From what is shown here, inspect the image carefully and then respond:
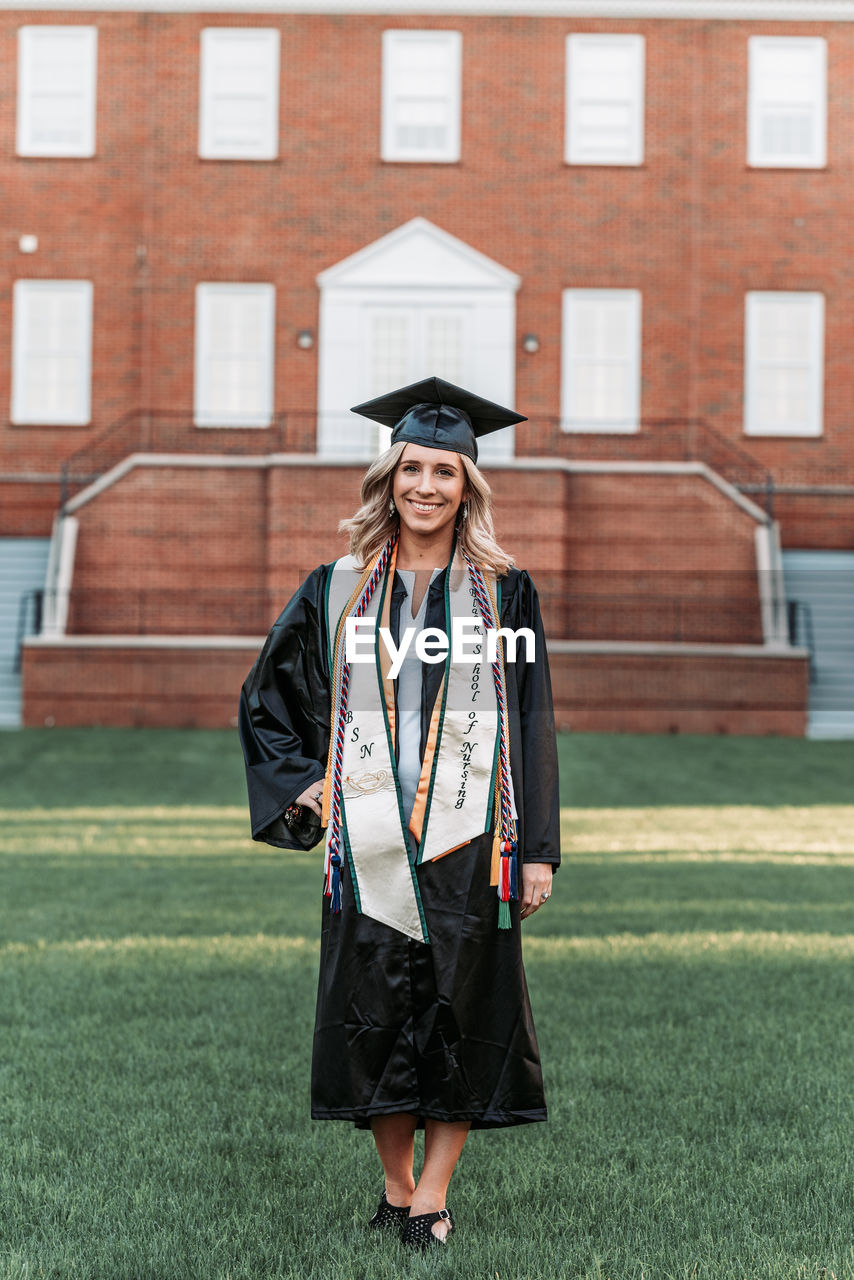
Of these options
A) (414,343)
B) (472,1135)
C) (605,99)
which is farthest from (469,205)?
(472,1135)

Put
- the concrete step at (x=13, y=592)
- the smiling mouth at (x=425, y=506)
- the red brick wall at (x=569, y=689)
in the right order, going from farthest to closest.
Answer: the concrete step at (x=13, y=592), the red brick wall at (x=569, y=689), the smiling mouth at (x=425, y=506)

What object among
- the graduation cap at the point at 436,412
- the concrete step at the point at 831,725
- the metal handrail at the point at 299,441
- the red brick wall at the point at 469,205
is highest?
the red brick wall at the point at 469,205

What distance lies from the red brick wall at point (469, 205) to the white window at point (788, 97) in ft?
0.66

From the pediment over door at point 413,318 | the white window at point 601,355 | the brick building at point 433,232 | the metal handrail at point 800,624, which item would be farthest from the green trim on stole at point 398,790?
the white window at point 601,355

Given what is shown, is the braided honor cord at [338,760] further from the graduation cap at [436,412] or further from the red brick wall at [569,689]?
the red brick wall at [569,689]

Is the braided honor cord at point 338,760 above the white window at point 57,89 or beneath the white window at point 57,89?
beneath

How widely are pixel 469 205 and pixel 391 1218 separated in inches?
837

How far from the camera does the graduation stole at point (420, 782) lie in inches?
142

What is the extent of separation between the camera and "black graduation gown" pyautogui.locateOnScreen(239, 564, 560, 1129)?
11.9 ft

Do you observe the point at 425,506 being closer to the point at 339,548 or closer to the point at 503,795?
the point at 503,795

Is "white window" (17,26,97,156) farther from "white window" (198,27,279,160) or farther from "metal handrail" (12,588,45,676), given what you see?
"metal handrail" (12,588,45,676)

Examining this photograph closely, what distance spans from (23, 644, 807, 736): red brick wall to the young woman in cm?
1481

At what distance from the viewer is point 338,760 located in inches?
146

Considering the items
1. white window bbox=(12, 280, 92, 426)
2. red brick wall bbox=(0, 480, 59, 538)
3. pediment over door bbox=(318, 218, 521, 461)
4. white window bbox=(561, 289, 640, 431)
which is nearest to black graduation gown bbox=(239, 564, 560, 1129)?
pediment over door bbox=(318, 218, 521, 461)
